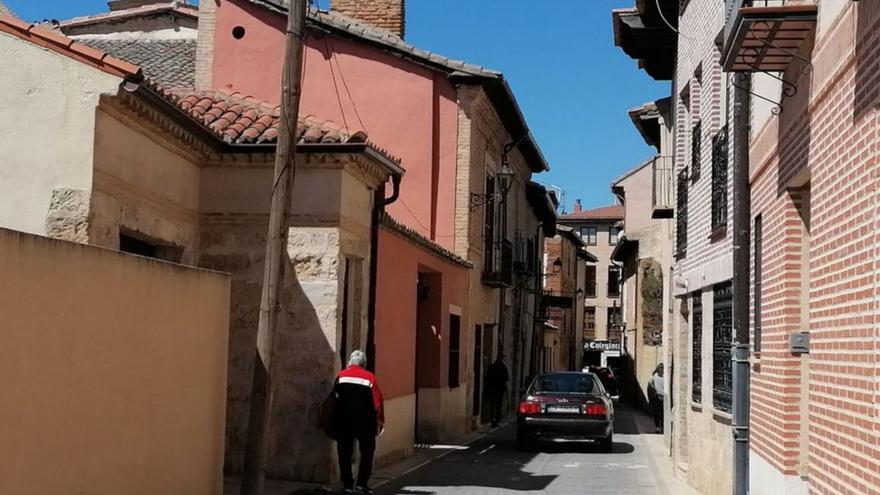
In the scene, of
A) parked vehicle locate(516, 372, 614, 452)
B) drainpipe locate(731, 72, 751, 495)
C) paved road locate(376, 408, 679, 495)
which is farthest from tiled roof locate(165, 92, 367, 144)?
parked vehicle locate(516, 372, 614, 452)

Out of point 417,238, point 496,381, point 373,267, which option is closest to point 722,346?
point 373,267

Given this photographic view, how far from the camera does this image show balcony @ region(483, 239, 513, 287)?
1099 inches

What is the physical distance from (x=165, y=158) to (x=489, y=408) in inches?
700

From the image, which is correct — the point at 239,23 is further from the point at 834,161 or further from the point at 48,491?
the point at 834,161

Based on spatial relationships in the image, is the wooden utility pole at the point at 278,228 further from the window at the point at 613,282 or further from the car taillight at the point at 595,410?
the window at the point at 613,282

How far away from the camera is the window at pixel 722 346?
1259cm

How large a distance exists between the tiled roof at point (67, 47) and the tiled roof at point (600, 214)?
→ 75.4 metres

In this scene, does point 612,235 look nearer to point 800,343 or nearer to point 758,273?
point 758,273

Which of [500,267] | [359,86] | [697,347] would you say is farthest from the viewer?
[500,267]

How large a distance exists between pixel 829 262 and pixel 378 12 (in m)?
20.6

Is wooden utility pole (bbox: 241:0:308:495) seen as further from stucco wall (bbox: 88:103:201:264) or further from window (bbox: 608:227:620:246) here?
window (bbox: 608:227:620:246)

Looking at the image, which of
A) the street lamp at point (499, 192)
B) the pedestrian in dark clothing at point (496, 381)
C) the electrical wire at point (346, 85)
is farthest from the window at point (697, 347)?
the pedestrian in dark clothing at point (496, 381)

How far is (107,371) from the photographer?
8586 millimetres

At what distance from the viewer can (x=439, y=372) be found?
22.7 meters
